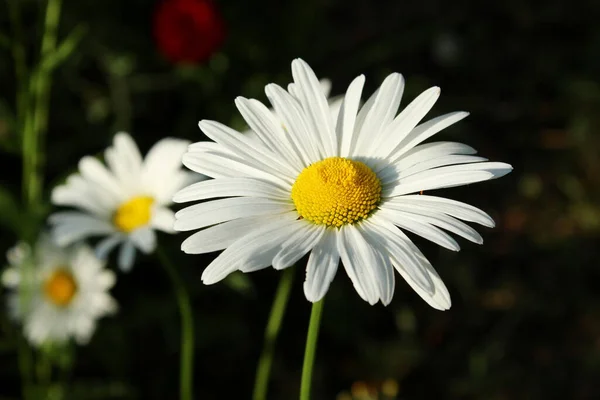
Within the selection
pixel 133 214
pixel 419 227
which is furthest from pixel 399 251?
pixel 133 214

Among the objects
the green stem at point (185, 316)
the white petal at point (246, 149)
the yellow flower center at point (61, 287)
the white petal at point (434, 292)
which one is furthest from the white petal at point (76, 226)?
the white petal at point (434, 292)

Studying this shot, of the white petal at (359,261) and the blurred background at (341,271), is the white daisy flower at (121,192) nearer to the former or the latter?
the blurred background at (341,271)

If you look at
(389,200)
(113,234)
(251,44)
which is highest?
(251,44)

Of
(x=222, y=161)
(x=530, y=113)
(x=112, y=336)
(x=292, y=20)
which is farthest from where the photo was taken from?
(x=530, y=113)

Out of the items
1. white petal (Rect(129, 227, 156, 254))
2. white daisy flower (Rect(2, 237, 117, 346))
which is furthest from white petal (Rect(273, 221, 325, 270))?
white daisy flower (Rect(2, 237, 117, 346))

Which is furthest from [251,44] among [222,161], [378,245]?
[378,245]

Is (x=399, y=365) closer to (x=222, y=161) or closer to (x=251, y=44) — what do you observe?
(x=251, y=44)

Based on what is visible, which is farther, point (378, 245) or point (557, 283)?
point (557, 283)
